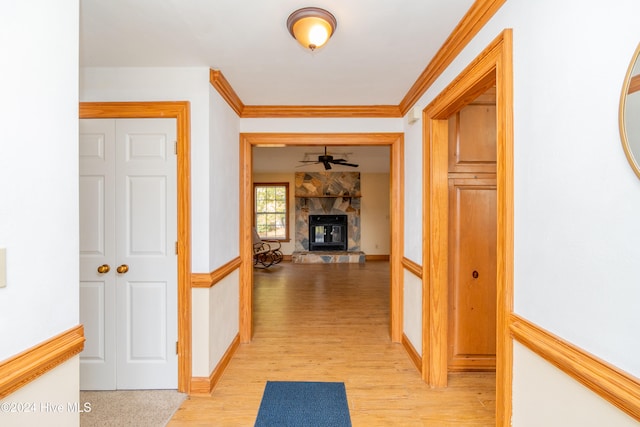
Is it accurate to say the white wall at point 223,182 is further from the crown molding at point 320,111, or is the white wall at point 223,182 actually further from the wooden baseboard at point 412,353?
the wooden baseboard at point 412,353

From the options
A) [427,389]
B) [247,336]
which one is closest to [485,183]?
[427,389]

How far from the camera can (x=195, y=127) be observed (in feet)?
7.25

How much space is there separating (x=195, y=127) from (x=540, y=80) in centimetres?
206

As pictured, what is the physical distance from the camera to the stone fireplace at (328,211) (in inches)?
327

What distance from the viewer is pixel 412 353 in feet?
8.78

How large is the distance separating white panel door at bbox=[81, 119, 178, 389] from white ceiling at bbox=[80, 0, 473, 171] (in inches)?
20.6

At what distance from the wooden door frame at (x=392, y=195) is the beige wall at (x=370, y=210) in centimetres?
523

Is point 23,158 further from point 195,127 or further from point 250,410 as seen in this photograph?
point 250,410

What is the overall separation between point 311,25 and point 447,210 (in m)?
1.58

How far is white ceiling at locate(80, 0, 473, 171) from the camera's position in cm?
157

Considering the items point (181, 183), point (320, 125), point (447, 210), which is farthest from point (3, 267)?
point (320, 125)

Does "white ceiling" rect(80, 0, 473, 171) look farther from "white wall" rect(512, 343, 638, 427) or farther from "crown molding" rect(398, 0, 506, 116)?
"white wall" rect(512, 343, 638, 427)

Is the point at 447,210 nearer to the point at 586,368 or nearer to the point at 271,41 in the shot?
the point at 586,368

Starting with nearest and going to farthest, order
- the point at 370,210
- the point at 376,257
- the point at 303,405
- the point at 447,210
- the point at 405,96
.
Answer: the point at 303,405
the point at 447,210
the point at 405,96
the point at 376,257
the point at 370,210
